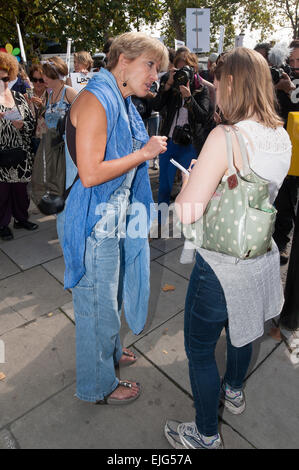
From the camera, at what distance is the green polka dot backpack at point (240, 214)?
1.27m

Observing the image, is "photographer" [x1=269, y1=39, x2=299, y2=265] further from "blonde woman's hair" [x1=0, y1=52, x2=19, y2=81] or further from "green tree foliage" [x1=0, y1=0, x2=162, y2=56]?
"green tree foliage" [x1=0, y1=0, x2=162, y2=56]

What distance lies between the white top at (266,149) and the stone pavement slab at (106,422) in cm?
154

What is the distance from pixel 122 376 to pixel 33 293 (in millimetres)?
1331

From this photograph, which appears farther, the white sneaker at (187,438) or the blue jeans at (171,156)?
the blue jeans at (171,156)

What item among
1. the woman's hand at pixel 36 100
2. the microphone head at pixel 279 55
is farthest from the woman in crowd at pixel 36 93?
the microphone head at pixel 279 55

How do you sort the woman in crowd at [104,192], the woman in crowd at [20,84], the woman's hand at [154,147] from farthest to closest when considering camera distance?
the woman in crowd at [20,84], the woman's hand at [154,147], the woman in crowd at [104,192]

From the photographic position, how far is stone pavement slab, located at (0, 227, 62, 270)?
3.78 metres

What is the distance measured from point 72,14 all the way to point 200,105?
9351mm

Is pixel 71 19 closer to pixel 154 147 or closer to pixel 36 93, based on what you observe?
pixel 36 93

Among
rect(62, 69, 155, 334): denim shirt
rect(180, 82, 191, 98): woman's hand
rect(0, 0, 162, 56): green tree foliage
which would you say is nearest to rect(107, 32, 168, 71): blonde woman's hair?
rect(62, 69, 155, 334): denim shirt

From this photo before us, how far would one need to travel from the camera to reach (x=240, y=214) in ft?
4.27

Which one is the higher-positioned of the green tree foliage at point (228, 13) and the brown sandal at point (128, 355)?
the green tree foliage at point (228, 13)

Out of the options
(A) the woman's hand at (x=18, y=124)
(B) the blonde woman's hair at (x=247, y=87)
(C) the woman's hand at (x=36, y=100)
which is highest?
(B) the blonde woman's hair at (x=247, y=87)

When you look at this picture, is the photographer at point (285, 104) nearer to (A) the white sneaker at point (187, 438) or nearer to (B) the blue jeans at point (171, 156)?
(B) the blue jeans at point (171, 156)
